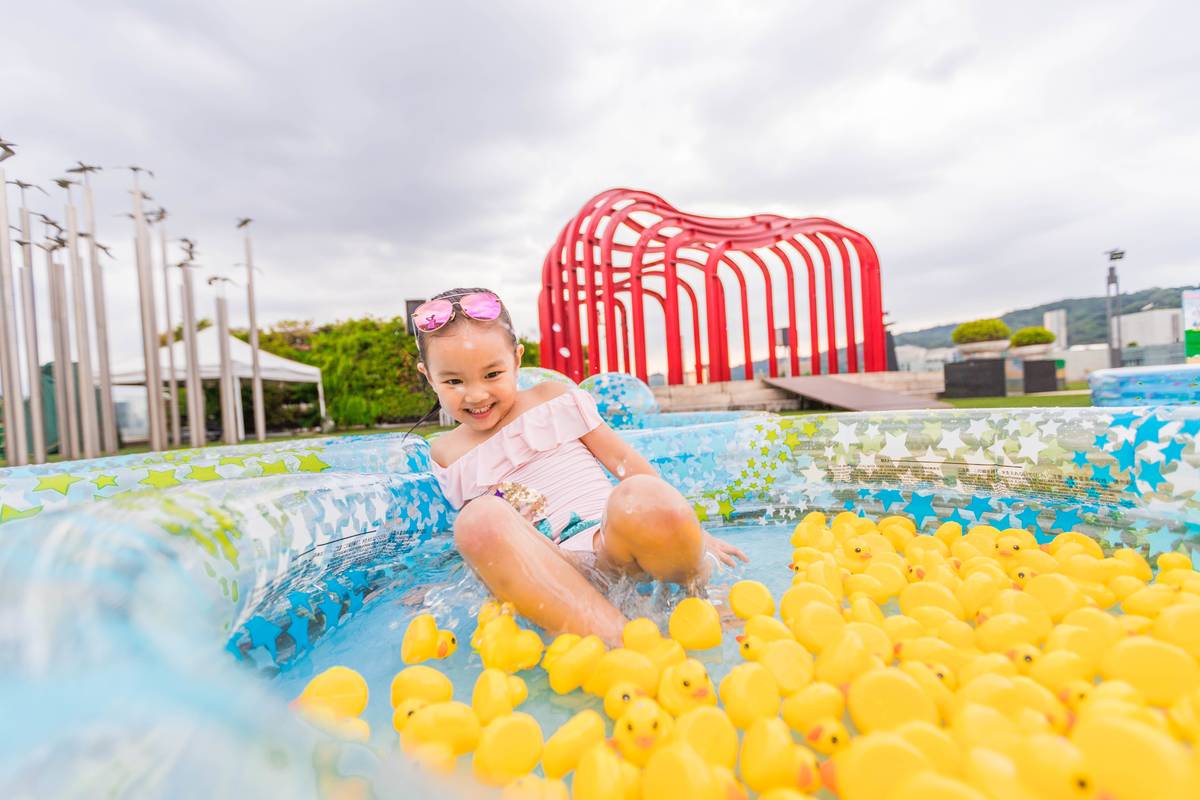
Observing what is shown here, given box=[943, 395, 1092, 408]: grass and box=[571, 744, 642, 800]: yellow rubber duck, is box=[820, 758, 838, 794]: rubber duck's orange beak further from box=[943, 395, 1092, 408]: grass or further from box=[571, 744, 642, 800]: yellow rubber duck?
box=[943, 395, 1092, 408]: grass

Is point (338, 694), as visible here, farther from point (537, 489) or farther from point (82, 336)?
point (82, 336)

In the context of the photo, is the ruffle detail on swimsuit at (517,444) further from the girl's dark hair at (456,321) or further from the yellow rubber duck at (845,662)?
the yellow rubber duck at (845,662)

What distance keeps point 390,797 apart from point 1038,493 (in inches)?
84.8

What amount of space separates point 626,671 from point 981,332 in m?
16.7

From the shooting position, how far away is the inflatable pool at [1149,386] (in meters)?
4.32

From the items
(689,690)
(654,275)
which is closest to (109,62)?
(654,275)

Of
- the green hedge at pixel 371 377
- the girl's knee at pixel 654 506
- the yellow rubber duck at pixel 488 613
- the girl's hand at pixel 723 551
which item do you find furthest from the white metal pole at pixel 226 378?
the girl's knee at pixel 654 506

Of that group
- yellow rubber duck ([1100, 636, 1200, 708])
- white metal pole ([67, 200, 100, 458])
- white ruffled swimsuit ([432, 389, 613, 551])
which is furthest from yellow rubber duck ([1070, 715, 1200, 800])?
white metal pole ([67, 200, 100, 458])

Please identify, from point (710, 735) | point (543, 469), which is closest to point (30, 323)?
point (543, 469)

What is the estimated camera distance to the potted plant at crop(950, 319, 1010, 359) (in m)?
14.6

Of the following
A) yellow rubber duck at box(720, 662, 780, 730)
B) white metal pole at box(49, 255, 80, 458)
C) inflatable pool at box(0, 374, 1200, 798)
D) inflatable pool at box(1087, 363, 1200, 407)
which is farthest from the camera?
white metal pole at box(49, 255, 80, 458)

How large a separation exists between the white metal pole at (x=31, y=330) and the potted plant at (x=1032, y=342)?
779 inches

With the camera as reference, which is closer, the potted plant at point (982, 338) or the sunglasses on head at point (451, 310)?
the sunglasses on head at point (451, 310)

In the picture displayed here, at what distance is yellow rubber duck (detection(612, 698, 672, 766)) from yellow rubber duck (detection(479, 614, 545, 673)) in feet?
1.39
